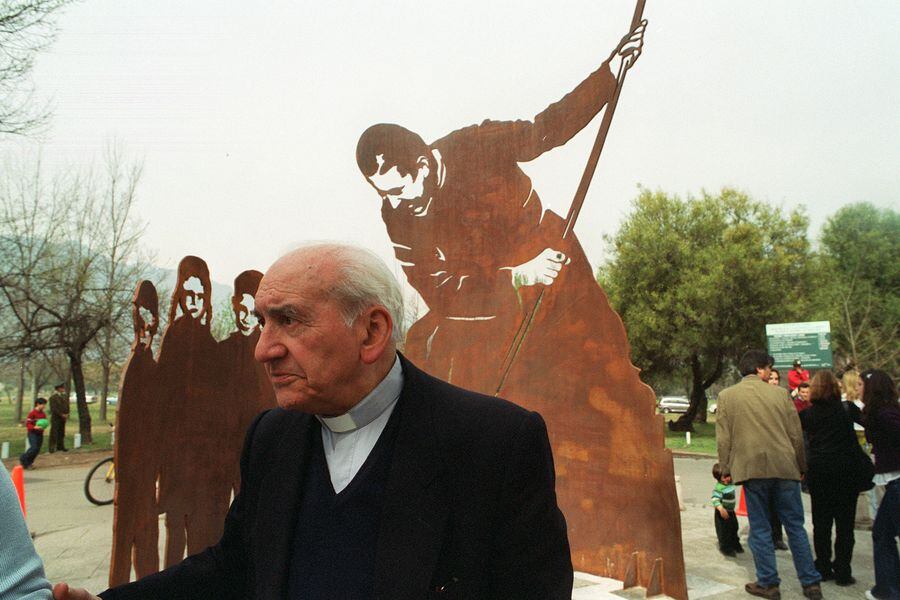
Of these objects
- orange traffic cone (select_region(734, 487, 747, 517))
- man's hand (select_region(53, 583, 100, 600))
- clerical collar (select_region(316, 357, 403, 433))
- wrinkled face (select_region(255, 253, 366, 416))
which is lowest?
orange traffic cone (select_region(734, 487, 747, 517))

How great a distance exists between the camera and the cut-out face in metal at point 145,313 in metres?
3.51

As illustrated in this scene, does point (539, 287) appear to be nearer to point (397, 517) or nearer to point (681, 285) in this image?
point (397, 517)

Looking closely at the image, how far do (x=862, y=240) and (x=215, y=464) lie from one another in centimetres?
3717

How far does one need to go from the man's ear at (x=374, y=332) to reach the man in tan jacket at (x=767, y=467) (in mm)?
4431

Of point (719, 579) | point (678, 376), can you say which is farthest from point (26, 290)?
point (678, 376)

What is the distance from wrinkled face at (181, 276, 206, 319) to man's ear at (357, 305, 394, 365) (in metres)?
2.68

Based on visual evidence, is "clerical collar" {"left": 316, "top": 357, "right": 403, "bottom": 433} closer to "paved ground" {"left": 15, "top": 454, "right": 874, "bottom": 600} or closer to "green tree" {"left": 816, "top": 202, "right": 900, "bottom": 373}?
"paved ground" {"left": 15, "top": 454, "right": 874, "bottom": 600}

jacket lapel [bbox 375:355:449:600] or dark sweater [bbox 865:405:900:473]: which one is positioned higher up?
jacket lapel [bbox 375:355:449:600]

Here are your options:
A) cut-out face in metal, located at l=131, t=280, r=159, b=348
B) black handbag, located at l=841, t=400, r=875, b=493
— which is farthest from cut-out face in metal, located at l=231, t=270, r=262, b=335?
black handbag, located at l=841, t=400, r=875, b=493

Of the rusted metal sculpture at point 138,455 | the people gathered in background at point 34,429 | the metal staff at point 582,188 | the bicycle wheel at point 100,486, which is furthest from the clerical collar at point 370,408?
the people gathered in background at point 34,429

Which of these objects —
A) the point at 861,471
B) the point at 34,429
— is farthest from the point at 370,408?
the point at 34,429

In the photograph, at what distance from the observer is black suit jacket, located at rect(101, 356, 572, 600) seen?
1.40 meters

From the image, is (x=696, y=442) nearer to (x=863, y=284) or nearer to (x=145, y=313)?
(x=863, y=284)

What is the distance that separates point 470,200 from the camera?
5.82 meters
